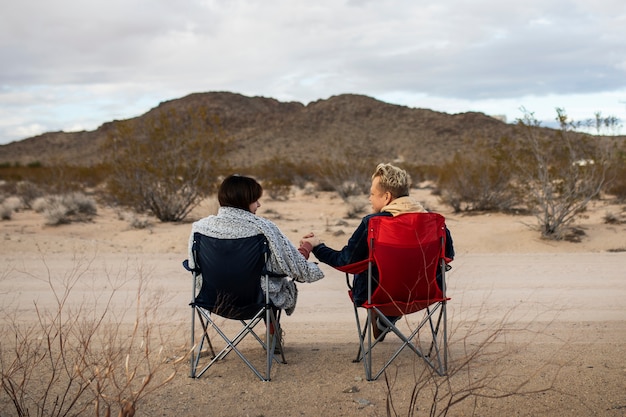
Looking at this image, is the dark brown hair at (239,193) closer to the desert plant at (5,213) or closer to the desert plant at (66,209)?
the desert plant at (66,209)

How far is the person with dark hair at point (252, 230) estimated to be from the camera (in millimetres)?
4309

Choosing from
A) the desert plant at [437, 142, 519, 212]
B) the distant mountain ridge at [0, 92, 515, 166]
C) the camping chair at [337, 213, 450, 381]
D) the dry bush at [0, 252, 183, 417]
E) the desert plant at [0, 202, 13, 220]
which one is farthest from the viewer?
the distant mountain ridge at [0, 92, 515, 166]

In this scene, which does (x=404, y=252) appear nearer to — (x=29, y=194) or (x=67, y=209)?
(x=67, y=209)

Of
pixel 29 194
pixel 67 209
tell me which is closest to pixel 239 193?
pixel 67 209

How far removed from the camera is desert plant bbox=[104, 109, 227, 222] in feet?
54.0

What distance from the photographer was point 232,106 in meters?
80.8

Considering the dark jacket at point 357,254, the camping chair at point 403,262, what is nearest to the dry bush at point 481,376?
the camping chair at point 403,262

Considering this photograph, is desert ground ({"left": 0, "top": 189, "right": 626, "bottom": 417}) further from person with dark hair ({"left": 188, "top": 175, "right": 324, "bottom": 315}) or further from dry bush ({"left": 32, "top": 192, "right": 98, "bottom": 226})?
dry bush ({"left": 32, "top": 192, "right": 98, "bottom": 226})

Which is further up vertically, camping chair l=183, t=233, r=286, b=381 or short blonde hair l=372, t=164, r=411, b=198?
short blonde hair l=372, t=164, r=411, b=198

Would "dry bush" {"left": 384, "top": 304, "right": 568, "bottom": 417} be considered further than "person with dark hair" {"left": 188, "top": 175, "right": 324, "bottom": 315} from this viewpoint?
No

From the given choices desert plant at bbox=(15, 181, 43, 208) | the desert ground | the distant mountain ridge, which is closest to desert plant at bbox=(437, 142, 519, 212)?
the desert ground

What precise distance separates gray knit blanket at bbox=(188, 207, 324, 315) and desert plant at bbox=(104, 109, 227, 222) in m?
12.3

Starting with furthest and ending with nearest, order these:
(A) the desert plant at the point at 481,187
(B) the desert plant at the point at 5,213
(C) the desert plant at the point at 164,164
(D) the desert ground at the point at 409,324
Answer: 1. (A) the desert plant at the point at 481,187
2. (B) the desert plant at the point at 5,213
3. (C) the desert plant at the point at 164,164
4. (D) the desert ground at the point at 409,324

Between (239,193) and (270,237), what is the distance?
38cm
